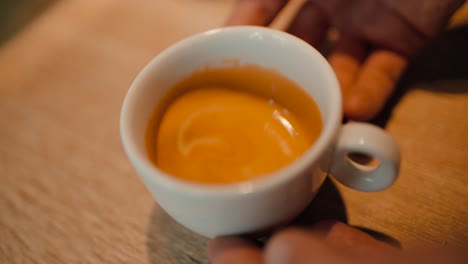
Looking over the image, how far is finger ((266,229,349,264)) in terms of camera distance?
344mm

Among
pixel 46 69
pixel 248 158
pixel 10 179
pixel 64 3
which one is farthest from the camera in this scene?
pixel 64 3

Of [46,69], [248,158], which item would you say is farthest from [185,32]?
[248,158]

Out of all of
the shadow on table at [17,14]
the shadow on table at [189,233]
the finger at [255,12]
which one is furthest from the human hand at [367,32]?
the shadow on table at [17,14]

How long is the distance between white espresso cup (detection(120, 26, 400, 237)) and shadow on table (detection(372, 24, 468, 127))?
0.19m

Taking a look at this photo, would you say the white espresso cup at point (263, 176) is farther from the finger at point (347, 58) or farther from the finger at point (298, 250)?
the finger at point (347, 58)

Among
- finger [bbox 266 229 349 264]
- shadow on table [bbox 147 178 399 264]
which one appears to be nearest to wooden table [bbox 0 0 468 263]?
shadow on table [bbox 147 178 399 264]

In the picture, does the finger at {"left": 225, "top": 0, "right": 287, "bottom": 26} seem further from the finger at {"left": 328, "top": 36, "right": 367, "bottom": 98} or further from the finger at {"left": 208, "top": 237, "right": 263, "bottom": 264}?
the finger at {"left": 208, "top": 237, "right": 263, "bottom": 264}

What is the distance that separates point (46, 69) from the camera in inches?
29.2

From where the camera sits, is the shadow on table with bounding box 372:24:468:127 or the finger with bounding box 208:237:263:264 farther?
the shadow on table with bounding box 372:24:468:127

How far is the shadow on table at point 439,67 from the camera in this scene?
608 millimetres

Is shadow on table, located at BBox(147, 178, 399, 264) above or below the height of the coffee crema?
below

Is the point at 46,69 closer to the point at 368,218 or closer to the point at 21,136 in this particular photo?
the point at 21,136

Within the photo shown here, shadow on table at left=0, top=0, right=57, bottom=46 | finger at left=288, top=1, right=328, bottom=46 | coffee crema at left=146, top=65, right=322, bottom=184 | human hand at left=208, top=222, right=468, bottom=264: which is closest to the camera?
human hand at left=208, top=222, right=468, bottom=264

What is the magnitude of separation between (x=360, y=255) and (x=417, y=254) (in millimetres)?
47
